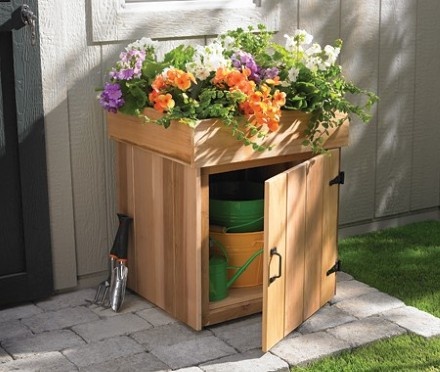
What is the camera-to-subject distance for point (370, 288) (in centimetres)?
445

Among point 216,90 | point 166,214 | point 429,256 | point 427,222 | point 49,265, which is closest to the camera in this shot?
point 216,90

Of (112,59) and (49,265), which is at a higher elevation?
(112,59)

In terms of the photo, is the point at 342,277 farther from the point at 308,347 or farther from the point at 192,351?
the point at 192,351

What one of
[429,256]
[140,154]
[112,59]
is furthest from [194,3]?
[429,256]

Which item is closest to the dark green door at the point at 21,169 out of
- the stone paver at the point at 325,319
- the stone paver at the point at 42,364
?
the stone paver at the point at 42,364

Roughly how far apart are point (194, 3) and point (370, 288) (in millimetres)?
1553

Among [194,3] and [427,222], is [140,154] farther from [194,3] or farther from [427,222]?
[427,222]

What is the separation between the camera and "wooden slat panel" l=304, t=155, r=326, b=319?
3.92 metres

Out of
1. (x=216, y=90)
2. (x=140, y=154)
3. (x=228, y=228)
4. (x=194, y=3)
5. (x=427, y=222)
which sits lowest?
(x=427, y=222)

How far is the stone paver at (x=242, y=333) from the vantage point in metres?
3.82

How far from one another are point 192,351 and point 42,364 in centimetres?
58

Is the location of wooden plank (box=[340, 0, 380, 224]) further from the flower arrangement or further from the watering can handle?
the watering can handle

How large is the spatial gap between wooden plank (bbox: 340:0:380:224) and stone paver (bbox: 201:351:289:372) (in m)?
1.64

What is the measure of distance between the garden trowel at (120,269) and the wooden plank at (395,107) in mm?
1699
